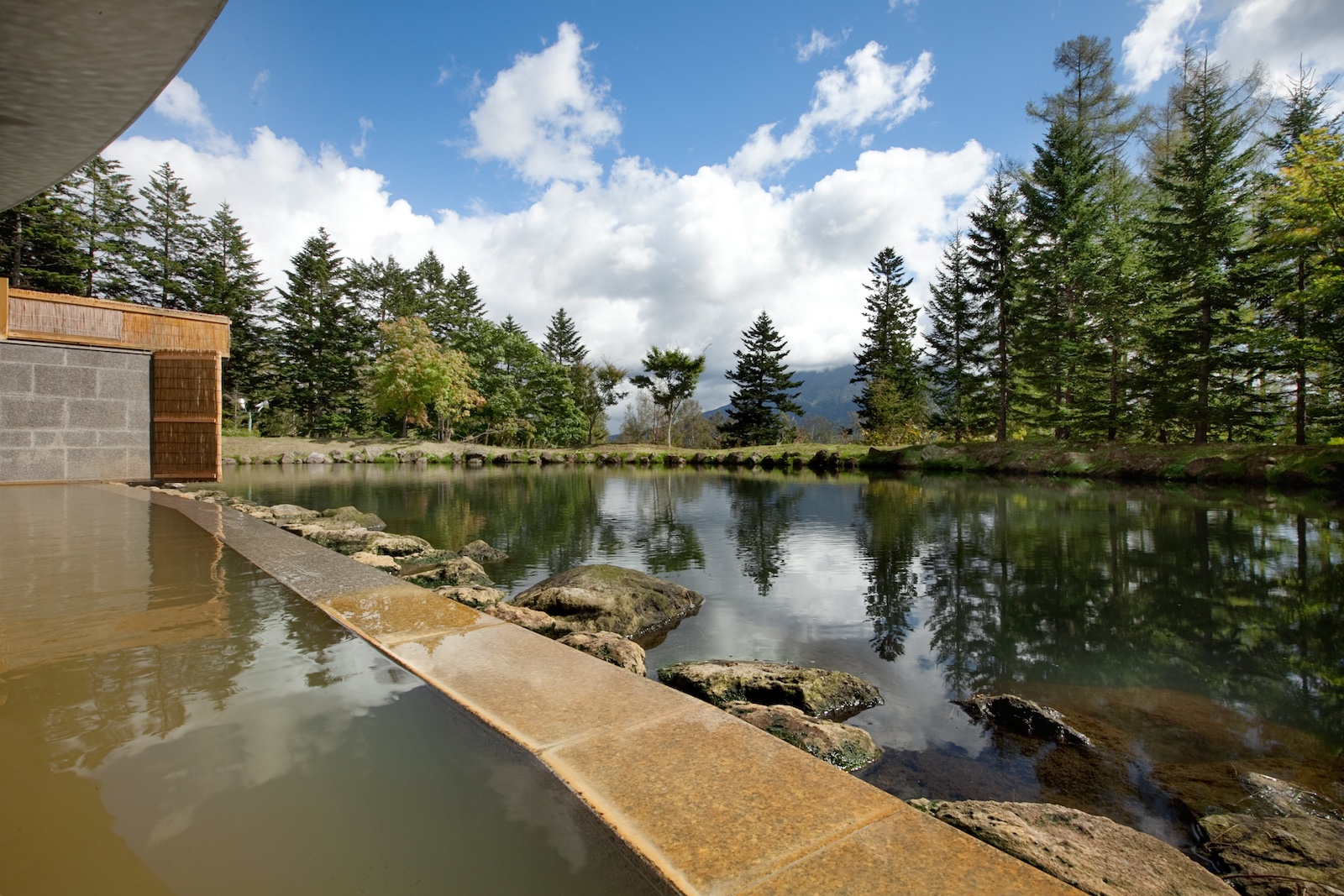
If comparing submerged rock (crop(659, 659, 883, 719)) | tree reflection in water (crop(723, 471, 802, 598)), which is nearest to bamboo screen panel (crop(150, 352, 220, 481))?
tree reflection in water (crop(723, 471, 802, 598))

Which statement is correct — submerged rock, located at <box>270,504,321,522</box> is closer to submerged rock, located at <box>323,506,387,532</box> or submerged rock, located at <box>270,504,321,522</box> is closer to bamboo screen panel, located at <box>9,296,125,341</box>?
submerged rock, located at <box>323,506,387,532</box>

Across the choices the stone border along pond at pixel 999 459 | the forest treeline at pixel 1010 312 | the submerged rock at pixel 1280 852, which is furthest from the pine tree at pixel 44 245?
the submerged rock at pixel 1280 852

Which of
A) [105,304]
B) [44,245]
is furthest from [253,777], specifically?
[44,245]

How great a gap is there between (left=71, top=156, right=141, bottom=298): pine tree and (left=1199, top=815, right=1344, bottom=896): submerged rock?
120 feet

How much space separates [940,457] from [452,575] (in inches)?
886

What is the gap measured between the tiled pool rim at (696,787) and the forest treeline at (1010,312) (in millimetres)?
20431

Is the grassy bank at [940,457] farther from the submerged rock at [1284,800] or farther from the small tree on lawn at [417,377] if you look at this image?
the submerged rock at [1284,800]

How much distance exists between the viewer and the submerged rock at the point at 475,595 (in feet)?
15.1

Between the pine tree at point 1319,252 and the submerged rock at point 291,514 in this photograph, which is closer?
the submerged rock at point 291,514

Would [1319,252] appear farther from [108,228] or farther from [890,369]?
[108,228]

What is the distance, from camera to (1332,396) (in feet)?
57.7

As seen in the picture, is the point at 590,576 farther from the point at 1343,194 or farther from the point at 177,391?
the point at 1343,194

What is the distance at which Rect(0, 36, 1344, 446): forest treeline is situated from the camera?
17812 millimetres

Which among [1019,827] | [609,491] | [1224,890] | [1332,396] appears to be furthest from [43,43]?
[1332,396]
